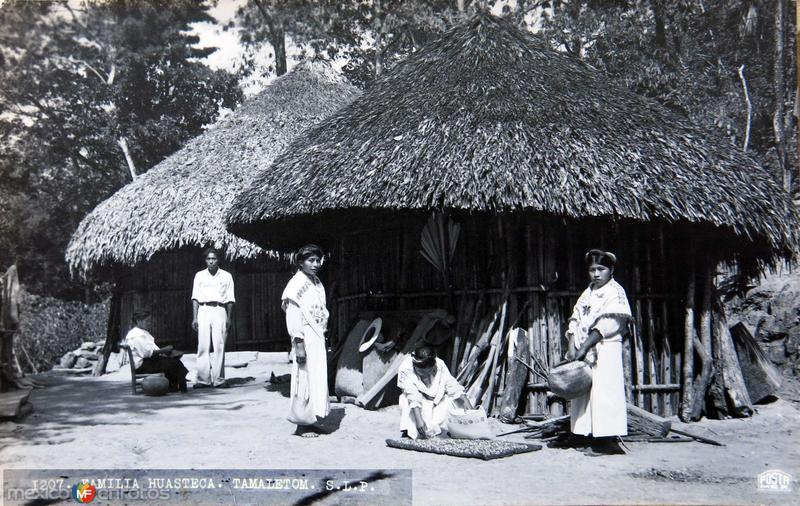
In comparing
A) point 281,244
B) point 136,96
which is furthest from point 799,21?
point 136,96

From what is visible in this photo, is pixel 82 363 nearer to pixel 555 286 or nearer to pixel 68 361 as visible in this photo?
pixel 68 361

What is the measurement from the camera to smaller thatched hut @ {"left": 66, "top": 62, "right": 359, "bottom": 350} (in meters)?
11.9

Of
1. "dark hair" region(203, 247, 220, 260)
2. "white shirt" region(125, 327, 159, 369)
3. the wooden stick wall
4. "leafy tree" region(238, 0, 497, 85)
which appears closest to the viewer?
the wooden stick wall

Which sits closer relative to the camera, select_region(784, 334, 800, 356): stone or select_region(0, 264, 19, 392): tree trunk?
select_region(0, 264, 19, 392): tree trunk

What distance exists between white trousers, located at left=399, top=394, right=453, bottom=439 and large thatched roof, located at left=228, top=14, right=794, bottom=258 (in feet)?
5.90

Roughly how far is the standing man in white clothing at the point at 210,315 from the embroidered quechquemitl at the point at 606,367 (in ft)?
17.2

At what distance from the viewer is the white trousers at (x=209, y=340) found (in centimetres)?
935

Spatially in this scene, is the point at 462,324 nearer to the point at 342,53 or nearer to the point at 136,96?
the point at 342,53

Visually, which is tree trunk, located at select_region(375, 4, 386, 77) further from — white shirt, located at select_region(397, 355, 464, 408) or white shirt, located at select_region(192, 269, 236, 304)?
white shirt, located at select_region(397, 355, 464, 408)

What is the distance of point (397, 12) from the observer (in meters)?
15.3

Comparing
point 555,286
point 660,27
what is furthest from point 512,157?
point 660,27

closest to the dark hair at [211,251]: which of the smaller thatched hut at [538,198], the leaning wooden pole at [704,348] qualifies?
the smaller thatched hut at [538,198]

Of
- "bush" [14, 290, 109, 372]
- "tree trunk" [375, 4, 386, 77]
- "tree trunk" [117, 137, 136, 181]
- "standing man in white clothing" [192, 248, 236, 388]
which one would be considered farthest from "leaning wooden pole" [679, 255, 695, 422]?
"tree trunk" [117, 137, 136, 181]

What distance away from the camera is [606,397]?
5508 mm
